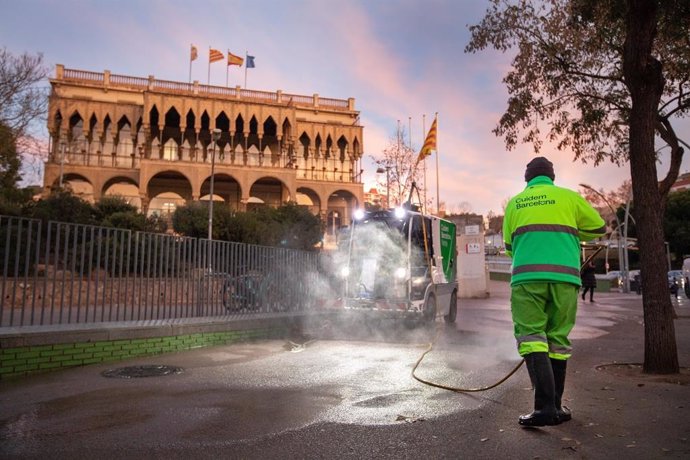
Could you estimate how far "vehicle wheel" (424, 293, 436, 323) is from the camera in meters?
11.0

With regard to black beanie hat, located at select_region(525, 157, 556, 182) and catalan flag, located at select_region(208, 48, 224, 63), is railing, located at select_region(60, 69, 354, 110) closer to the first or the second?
catalan flag, located at select_region(208, 48, 224, 63)

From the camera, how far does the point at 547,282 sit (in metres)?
3.93

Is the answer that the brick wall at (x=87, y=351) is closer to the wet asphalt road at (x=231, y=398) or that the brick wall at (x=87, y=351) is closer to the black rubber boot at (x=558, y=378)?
the wet asphalt road at (x=231, y=398)

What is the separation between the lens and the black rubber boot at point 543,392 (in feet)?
12.5

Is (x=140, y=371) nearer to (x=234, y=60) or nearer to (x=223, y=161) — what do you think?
(x=223, y=161)

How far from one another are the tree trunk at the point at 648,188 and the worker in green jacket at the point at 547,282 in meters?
2.54

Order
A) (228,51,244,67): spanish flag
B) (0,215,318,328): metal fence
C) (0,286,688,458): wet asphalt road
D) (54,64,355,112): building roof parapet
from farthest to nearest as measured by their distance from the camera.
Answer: (228,51,244,67): spanish flag, (54,64,355,112): building roof parapet, (0,215,318,328): metal fence, (0,286,688,458): wet asphalt road

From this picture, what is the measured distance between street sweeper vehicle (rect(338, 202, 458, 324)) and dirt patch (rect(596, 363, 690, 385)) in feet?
14.8

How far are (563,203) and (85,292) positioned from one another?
5.95 m

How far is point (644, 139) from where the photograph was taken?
6.29 metres

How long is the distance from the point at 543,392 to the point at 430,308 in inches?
292

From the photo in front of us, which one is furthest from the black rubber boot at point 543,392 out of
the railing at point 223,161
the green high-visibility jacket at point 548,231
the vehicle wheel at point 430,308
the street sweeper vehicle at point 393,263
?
the railing at point 223,161

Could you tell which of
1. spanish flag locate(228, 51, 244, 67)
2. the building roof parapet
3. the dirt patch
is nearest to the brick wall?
the dirt patch

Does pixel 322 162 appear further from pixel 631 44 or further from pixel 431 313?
pixel 631 44
